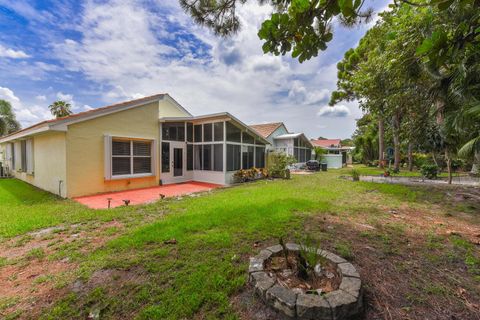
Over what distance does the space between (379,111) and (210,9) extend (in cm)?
883

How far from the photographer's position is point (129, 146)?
9.64m

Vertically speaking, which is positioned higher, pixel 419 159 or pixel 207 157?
pixel 207 157

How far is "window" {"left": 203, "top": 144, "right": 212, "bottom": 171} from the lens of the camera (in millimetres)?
12055

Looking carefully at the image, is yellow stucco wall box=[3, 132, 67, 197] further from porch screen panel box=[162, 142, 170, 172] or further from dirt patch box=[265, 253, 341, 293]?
dirt patch box=[265, 253, 341, 293]

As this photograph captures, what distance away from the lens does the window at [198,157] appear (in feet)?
41.0

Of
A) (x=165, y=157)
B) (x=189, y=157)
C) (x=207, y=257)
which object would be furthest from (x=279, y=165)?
(x=207, y=257)

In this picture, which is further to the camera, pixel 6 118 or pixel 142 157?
pixel 6 118

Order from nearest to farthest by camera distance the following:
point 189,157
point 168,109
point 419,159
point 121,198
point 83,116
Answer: point 83,116, point 121,198, point 189,157, point 168,109, point 419,159

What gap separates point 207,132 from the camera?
1214cm

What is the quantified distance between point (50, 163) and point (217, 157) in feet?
24.4

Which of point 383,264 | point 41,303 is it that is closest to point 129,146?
point 41,303

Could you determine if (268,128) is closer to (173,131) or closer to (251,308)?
(173,131)

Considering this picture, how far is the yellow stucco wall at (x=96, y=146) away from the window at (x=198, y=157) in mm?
3102

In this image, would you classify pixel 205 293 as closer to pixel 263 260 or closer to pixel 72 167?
pixel 263 260
